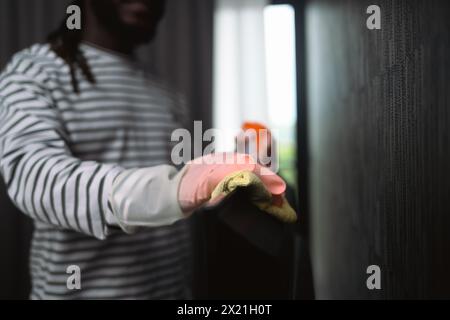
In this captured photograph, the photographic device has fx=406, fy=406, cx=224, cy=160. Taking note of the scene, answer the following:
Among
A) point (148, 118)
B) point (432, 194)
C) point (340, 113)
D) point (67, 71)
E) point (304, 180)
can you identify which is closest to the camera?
point (432, 194)

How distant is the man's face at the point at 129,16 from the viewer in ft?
2.82

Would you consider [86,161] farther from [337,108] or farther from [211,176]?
[337,108]

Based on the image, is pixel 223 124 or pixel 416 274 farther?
pixel 223 124

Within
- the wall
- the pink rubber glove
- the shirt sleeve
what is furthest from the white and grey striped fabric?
the wall

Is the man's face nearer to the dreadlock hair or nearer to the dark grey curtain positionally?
the dreadlock hair

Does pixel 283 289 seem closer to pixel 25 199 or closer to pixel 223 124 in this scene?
pixel 25 199

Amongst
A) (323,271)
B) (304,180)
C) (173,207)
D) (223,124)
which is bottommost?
(323,271)

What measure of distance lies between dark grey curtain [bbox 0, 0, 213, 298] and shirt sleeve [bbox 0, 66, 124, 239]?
0.44 meters

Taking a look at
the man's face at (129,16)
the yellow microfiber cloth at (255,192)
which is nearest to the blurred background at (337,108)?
the yellow microfiber cloth at (255,192)

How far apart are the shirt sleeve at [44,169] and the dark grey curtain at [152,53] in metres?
0.44

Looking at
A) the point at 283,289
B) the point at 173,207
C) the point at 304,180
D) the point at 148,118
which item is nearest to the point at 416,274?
the point at 283,289

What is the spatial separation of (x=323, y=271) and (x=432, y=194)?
5.08 feet

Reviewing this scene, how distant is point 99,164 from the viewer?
2.07 feet

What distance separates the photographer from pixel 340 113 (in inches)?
43.6
